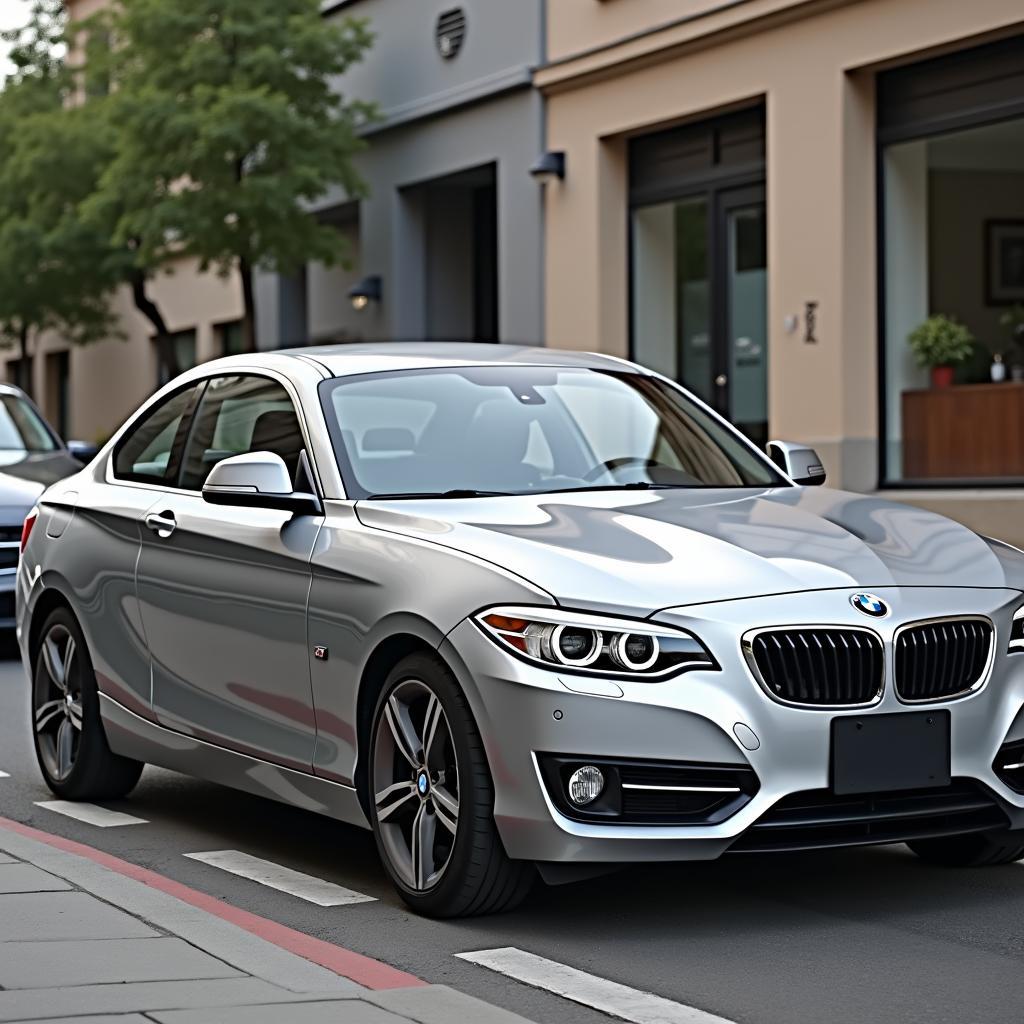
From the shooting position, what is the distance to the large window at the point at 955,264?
17.1 meters

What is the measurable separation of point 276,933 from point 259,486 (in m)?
1.60

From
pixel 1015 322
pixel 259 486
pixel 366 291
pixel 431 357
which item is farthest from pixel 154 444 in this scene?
pixel 366 291

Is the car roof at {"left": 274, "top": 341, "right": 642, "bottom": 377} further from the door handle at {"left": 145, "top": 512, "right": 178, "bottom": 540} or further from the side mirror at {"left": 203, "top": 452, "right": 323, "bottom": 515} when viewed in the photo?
the door handle at {"left": 145, "top": 512, "right": 178, "bottom": 540}

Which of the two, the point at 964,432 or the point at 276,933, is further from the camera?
the point at 964,432

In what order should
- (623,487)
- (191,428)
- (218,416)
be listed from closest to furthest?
(623,487) → (218,416) → (191,428)

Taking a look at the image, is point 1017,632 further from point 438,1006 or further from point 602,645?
point 438,1006

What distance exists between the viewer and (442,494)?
6.56 m

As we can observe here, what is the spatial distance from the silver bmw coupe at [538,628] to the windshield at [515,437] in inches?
0.5

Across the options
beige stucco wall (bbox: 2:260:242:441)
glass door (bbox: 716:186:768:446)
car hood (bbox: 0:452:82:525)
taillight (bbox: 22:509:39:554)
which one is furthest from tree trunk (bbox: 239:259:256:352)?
taillight (bbox: 22:509:39:554)

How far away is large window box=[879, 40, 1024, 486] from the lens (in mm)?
17062

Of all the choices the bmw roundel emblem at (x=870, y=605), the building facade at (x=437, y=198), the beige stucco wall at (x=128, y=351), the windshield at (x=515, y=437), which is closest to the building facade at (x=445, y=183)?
the building facade at (x=437, y=198)

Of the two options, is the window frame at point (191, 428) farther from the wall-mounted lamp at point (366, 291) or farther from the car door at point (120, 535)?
the wall-mounted lamp at point (366, 291)

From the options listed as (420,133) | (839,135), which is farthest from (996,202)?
(420,133)

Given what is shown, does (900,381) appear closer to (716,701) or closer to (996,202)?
(996,202)
